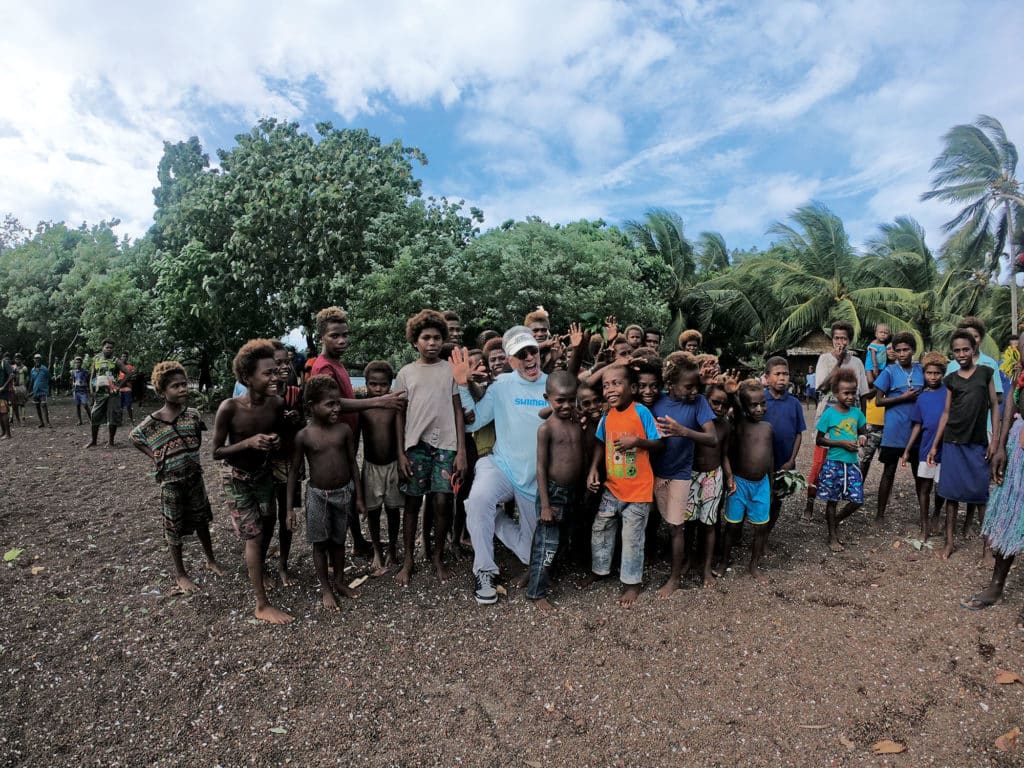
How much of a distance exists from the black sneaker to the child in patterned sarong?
1.47 meters

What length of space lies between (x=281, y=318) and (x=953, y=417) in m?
18.6

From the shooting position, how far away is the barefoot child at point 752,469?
4547 millimetres

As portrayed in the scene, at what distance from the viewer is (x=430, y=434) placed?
4.43m

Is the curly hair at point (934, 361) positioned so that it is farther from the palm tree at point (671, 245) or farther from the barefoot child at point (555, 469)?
the palm tree at point (671, 245)

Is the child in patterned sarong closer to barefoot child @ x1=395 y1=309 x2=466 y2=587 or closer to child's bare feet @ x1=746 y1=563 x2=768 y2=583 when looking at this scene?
child's bare feet @ x1=746 y1=563 x2=768 y2=583

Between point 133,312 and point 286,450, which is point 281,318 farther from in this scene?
point 286,450

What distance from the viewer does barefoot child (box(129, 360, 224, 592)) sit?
4.14m

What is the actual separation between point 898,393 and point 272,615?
5930 mm

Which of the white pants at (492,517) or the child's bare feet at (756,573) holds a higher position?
the white pants at (492,517)

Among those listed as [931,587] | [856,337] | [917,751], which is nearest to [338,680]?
[917,751]

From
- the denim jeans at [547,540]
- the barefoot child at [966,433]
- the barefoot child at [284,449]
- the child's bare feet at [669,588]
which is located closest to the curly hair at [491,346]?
the denim jeans at [547,540]

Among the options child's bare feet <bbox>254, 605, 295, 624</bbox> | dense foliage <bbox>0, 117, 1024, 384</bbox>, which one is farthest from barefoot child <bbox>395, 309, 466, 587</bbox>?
dense foliage <bbox>0, 117, 1024, 384</bbox>

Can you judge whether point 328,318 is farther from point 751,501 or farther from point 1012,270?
point 1012,270

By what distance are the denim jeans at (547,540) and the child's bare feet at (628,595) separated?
53cm
